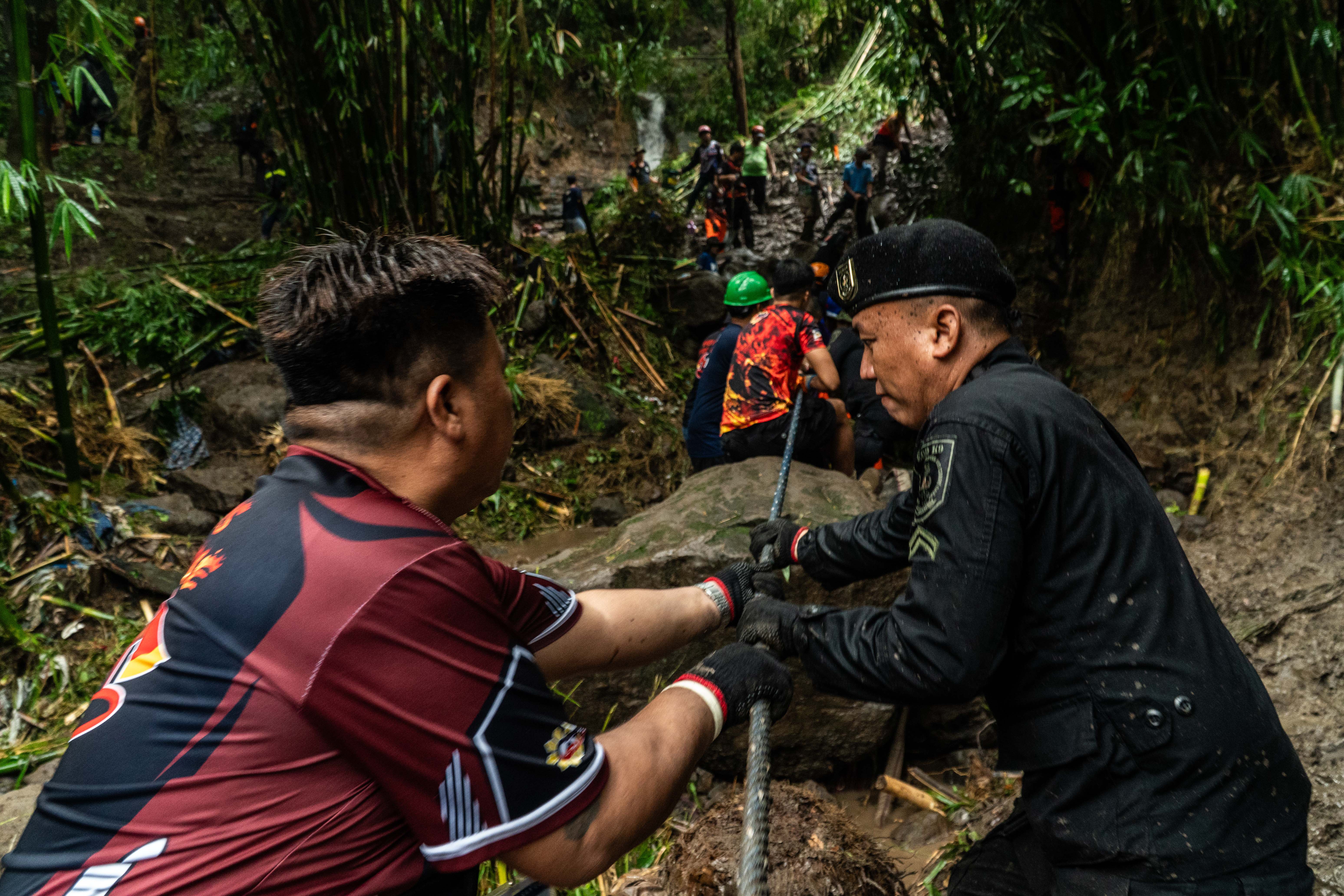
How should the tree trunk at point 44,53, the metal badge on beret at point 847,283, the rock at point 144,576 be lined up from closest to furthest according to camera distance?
the metal badge on beret at point 847,283 < the tree trunk at point 44,53 < the rock at point 144,576

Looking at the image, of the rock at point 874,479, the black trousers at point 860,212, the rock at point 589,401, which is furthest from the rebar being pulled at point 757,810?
the black trousers at point 860,212

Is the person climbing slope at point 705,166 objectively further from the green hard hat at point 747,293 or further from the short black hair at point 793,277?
the short black hair at point 793,277

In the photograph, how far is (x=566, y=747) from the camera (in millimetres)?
1212

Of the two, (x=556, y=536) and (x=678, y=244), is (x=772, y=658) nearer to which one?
(x=556, y=536)

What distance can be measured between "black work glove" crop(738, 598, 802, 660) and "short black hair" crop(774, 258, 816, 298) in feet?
10.4

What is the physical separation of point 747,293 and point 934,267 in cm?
378

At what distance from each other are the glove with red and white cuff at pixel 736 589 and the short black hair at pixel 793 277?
9.17 ft

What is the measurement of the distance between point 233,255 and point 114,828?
825 cm

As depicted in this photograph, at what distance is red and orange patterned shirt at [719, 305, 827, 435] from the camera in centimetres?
470

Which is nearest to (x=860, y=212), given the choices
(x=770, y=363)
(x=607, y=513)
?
(x=607, y=513)

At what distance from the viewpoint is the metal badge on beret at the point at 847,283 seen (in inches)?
71.6

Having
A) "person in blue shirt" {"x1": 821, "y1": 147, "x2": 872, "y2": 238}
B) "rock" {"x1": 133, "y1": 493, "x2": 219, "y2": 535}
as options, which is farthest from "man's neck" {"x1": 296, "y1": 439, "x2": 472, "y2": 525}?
"person in blue shirt" {"x1": 821, "y1": 147, "x2": 872, "y2": 238}

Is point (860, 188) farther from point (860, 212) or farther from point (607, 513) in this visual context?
point (607, 513)

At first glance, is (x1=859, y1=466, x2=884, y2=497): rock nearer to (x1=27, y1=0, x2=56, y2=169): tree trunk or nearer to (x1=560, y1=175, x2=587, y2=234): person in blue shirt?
(x1=27, y1=0, x2=56, y2=169): tree trunk
